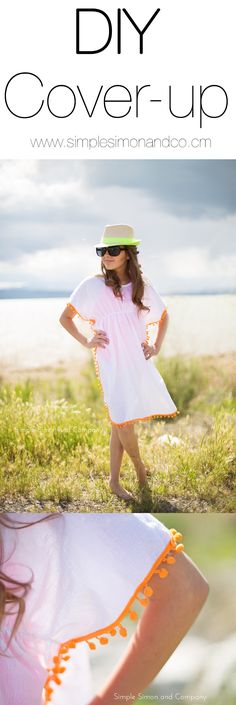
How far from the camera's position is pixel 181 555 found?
4.48 ft

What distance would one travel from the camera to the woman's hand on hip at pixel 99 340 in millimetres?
2719

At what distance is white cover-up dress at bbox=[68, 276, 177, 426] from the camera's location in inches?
106

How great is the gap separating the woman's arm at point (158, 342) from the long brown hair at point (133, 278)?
10 cm

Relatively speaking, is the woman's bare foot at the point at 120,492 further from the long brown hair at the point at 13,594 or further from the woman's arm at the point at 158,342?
the long brown hair at the point at 13,594

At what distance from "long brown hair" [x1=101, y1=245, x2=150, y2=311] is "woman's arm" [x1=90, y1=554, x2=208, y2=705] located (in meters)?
1.45

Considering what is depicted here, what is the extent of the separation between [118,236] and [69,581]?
1.58 metres

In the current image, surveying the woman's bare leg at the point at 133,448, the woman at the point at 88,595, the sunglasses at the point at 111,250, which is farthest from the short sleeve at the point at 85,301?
the woman at the point at 88,595

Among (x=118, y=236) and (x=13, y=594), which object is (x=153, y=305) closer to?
(x=118, y=236)

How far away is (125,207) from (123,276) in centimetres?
30
